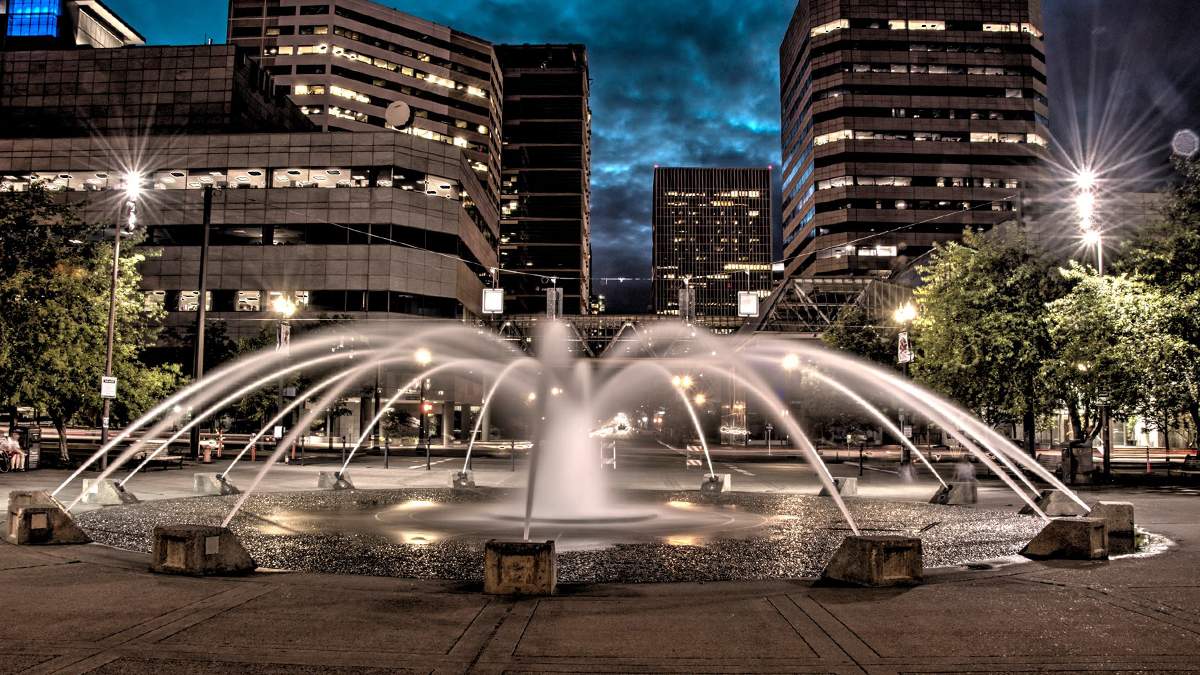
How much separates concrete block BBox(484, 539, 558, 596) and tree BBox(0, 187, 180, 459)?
2967 centimetres

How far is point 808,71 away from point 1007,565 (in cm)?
13308

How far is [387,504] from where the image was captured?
21.3 m

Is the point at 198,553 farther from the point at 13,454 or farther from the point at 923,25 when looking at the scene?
the point at 923,25

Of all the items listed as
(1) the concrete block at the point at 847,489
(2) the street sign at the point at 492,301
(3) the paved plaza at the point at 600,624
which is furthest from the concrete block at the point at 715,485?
(2) the street sign at the point at 492,301

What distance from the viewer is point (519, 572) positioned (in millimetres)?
9758

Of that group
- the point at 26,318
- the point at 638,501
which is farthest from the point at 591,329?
the point at 638,501

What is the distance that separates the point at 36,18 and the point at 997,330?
359ft

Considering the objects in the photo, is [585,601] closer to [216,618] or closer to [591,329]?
Result: [216,618]

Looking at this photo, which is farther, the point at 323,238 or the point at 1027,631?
the point at 323,238

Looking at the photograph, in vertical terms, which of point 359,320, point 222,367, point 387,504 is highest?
point 359,320

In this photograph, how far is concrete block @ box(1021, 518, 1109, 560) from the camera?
12.5 meters

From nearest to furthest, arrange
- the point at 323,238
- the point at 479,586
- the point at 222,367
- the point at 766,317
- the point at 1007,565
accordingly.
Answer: the point at 479,586, the point at 1007,565, the point at 222,367, the point at 766,317, the point at 323,238

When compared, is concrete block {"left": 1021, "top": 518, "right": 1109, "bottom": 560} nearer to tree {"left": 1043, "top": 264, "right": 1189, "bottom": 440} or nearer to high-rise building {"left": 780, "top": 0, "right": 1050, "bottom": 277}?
tree {"left": 1043, "top": 264, "right": 1189, "bottom": 440}

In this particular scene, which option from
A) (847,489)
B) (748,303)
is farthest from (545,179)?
(847,489)
